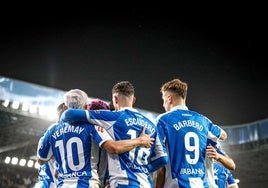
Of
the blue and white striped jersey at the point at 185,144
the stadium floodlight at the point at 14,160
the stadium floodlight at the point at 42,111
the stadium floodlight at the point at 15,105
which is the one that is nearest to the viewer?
the blue and white striped jersey at the point at 185,144

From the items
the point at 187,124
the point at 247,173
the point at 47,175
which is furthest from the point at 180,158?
the point at 247,173

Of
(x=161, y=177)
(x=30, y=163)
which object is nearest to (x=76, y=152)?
(x=161, y=177)

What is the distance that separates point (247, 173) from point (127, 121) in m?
21.2

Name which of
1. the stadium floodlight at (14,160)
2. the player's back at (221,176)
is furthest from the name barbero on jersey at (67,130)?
the stadium floodlight at (14,160)

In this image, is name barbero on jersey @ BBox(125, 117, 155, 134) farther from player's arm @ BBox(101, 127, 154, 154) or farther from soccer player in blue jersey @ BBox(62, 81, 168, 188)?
player's arm @ BBox(101, 127, 154, 154)

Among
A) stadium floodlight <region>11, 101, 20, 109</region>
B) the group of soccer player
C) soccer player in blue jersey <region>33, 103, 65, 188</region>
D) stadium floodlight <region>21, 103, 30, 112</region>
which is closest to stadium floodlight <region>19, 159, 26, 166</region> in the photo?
stadium floodlight <region>21, 103, 30, 112</region>

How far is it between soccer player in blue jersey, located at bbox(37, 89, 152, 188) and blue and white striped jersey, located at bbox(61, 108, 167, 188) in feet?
0.24

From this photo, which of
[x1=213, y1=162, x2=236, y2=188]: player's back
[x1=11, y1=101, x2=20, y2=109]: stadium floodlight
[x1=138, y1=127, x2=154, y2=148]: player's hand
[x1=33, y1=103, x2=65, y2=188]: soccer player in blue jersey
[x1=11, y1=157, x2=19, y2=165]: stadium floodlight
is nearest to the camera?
[x1=138, y1=127, x2=154, y2=148]: player's hand

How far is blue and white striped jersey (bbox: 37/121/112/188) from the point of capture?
10.0ft

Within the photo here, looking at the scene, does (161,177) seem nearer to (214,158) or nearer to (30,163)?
(214,158)

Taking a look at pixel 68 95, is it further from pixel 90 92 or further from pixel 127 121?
pixel 90 92

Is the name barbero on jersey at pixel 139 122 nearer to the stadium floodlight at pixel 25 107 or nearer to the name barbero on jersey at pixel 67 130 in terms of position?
the name barbero on jersey at pixel 67 130

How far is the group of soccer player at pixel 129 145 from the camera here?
3059 mm

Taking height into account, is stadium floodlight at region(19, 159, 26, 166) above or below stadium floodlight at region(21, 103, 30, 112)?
below
